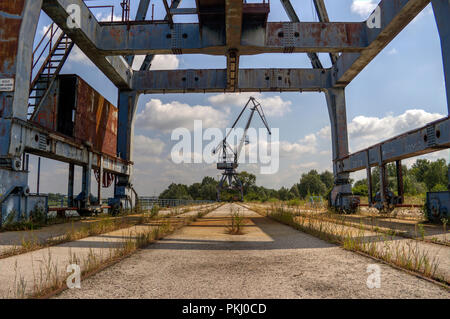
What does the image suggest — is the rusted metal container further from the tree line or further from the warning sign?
the tree line

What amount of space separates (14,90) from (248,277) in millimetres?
7598

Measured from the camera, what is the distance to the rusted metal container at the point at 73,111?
1065 cm

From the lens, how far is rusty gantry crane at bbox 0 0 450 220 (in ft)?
24.5

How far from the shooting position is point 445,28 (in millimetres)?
7453

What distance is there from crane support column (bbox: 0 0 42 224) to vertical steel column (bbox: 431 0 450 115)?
1041cm

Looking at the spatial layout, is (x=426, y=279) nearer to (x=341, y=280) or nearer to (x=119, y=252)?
(x=341, y=280)

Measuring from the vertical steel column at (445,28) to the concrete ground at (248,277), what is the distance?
233 inches

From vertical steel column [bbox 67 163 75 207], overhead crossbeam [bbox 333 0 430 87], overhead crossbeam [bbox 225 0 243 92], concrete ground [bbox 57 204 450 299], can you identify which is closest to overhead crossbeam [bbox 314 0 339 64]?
overhead crossbeam [bbox 333 0 430 87]

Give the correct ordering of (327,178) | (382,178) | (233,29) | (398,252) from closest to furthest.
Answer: (398,252) < (233,29) < (382,178) < (327,178)

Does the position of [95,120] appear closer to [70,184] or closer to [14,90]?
[70,184]

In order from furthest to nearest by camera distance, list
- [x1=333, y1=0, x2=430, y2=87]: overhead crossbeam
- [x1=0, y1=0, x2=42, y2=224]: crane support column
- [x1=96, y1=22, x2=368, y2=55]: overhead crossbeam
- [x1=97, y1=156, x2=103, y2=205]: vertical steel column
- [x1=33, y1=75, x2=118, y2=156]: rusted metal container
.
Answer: [x1=97, y1=156, x2=103, y2=205]: vertical steel column → [x1=33, y1=75, x2=118, y2=156]: rusted metal container → [x1=96, y1=22, x2=368, y2=55]: overhead crossbeam → [x1=333, y1=0, x2=430, y2=87]: overhead crossbeam → [x1=0, y1=0, x2=42, y2=224]: crane support column

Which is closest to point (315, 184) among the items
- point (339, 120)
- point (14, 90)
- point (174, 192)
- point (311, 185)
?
point (311, 185)

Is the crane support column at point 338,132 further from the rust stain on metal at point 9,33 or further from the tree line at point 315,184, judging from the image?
the tree line at point 315,184

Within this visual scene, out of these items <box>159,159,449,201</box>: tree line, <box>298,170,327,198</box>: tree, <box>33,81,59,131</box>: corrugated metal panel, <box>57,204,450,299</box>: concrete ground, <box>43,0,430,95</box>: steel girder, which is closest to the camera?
<box>57,204,450,299</box>: concrete ground
